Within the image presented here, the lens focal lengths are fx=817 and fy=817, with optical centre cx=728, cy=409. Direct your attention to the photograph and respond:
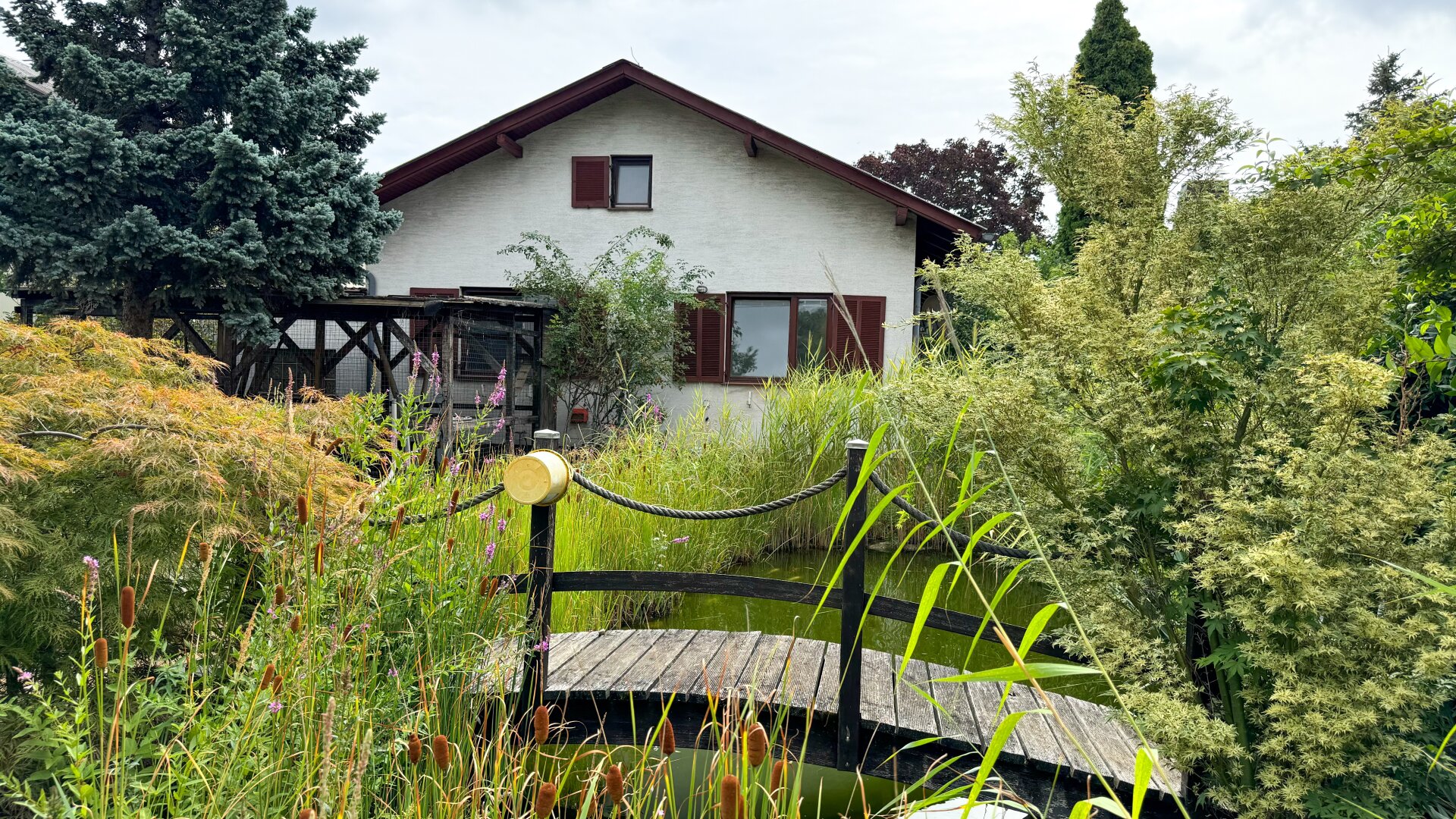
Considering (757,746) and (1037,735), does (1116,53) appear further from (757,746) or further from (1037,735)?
(757,746)

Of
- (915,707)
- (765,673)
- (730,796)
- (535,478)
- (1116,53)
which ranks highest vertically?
(1116,53)

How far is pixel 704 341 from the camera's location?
12195mm

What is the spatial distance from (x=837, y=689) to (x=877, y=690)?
0.77 ft

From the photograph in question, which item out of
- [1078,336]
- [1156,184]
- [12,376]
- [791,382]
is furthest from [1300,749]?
[791,382]

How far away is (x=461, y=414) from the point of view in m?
11.7

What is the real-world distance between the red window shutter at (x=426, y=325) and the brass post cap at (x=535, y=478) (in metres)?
8.60

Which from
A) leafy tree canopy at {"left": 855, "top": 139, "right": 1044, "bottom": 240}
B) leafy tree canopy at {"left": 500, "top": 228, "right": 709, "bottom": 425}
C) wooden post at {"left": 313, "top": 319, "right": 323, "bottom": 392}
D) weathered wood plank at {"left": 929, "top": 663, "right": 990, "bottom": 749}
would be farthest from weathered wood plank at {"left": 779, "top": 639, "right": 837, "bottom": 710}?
leafy tree canopy at {"left": 855, "top": 139, "right": 1044, "bottom": 240}

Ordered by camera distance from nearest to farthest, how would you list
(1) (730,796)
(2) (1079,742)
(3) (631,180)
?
(1) (730,796)
(2) (1079,742)
(3) (631,180)

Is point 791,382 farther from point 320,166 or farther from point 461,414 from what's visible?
point 320,166

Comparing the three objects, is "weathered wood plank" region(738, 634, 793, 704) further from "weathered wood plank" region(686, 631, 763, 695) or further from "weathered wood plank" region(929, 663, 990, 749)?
"weathered wood plank" region(929, 663, 990, 749)

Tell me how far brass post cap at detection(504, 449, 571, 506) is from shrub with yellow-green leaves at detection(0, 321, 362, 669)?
51cm

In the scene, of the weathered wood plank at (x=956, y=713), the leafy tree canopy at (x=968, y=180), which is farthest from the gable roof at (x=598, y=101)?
the leafy tree canopy at (x=968, y=180)

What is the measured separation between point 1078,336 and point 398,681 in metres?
2.22

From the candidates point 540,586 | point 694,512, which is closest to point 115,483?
point 540,586
